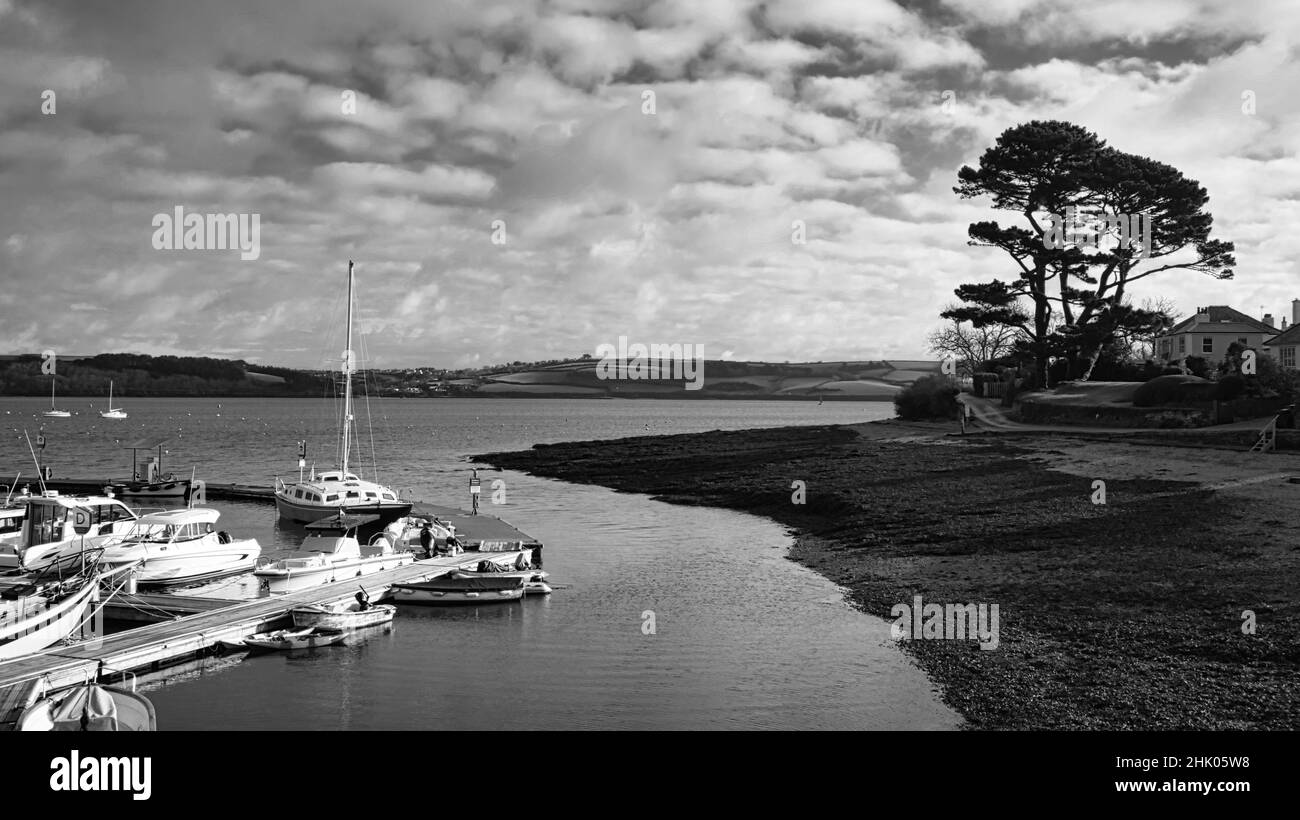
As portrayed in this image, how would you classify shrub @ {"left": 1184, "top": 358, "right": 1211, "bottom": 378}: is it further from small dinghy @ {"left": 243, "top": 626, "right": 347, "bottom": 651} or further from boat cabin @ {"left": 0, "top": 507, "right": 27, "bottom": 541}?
boat cabin @ {"left": 0, "top": 507, "right": 27, "bottom": 541}

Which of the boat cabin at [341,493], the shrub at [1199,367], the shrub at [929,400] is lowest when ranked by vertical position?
the boat cabin at [341,493]

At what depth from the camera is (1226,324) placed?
7644 cm

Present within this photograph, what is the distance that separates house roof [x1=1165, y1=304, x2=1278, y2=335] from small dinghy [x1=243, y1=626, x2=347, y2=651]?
2861 inches

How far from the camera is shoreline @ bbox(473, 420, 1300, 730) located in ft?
59.1

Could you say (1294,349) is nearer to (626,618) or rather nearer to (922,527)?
(922,527)

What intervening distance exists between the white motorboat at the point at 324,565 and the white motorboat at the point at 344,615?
2919 mm

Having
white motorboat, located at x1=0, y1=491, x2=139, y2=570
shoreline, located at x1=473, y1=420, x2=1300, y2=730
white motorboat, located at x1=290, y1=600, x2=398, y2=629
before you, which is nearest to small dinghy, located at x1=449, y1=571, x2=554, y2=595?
white motorboat, located at x1=290, y1=600, x2=398, y2=629

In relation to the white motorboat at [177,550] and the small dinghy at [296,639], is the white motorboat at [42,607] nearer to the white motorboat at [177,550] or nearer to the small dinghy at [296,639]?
the white motorboat at [177,550]

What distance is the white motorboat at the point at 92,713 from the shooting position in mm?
14820

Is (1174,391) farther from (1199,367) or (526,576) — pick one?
(526,576)

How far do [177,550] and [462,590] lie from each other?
29.8 ft

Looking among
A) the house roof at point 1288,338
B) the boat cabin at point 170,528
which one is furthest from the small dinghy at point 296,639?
the house roof at point 1288,338

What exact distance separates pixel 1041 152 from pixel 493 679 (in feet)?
183

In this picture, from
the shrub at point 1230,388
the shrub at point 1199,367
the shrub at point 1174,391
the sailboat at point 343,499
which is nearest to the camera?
the sailboat at point 343,499
